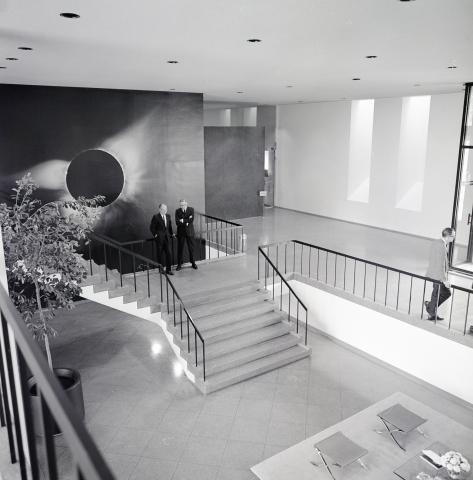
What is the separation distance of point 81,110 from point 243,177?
25.6 feet

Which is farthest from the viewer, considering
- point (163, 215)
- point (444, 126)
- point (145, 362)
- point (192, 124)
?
point (444, 126)

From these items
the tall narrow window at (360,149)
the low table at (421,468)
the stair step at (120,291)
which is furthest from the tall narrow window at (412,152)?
the low table at (421,468)

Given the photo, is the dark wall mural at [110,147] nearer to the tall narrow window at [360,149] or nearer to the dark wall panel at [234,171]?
the dark wall panel at [234,171]

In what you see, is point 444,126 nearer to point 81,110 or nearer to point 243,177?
point 243,177

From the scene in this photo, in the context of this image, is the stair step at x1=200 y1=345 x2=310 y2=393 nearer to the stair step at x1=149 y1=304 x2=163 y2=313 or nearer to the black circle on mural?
the stair step at x1=149 y1=304 x2=163 y2=313

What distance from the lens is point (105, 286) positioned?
8492 mm

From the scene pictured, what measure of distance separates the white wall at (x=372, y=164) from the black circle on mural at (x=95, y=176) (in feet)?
26.7

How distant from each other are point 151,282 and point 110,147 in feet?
10.6

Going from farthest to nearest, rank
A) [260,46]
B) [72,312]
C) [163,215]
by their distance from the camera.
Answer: [72,312], [163,215], [260,46]

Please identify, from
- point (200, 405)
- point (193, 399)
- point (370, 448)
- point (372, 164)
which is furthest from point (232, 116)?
point (370, 448)

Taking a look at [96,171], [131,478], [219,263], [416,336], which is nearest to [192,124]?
[96,171]

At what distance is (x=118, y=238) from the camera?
1080cm

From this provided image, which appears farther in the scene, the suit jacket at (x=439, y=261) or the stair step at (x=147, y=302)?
the stair step at (x=147, y=302)

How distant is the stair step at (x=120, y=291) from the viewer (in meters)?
8.46
